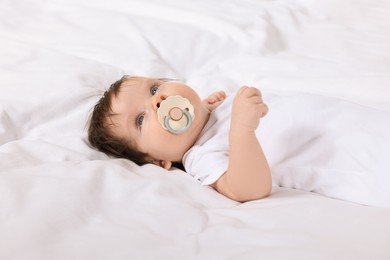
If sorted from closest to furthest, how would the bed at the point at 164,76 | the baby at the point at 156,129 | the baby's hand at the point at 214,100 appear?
the bed at the point at 164,76
the baby at the point at 156,129
the baby's hand at the point at 214,100

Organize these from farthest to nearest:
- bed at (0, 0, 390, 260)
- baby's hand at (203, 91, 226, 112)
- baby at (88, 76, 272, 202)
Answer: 1. baby's hand at (203, 91, 226, 112)
2. baby at (88, 76, 272, 202)
3. bed at (0, 0, 390, 260)

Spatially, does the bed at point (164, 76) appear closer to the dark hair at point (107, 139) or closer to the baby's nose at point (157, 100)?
the dark hair at point (107, 139)

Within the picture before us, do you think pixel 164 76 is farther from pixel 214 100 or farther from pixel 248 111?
pixel 248 111

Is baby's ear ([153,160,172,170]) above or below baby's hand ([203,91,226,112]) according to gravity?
below

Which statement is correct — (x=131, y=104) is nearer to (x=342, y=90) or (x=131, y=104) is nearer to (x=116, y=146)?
(x=116, y=146)

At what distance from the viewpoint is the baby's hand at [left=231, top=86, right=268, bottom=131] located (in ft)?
3.27

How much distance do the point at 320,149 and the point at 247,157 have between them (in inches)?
6.8

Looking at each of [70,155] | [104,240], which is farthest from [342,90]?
[104,240]

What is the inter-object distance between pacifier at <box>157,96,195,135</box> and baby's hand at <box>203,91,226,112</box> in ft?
0.50

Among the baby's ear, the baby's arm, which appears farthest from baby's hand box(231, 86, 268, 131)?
the baby's ear

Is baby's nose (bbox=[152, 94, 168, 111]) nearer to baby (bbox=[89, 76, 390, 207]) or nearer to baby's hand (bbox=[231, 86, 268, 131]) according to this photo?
baby (bbox=[89, 76, 390, 207])

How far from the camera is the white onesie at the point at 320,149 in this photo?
1004 millimetres

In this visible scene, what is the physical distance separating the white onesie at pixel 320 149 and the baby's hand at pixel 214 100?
110 mm

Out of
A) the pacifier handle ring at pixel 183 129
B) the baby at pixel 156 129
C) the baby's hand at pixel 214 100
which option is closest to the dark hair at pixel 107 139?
the baby at pixel 156 129
